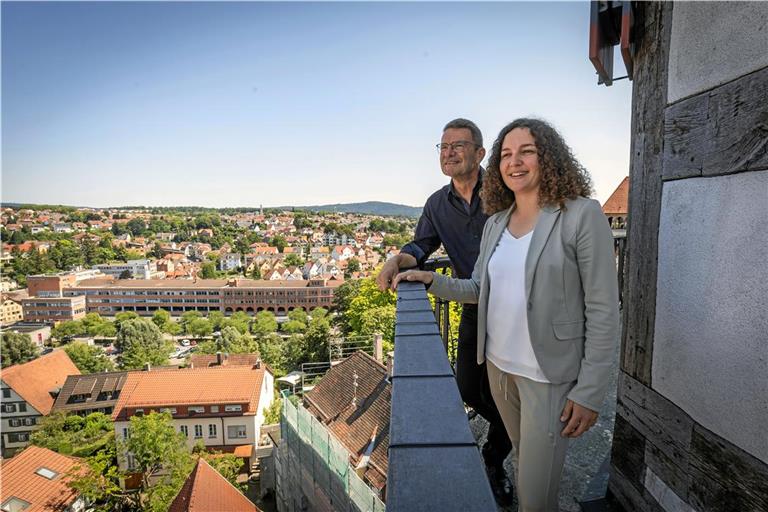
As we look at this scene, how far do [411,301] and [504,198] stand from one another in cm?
55

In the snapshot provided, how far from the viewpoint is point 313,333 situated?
115 ft

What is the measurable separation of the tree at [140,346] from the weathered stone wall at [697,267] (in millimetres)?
48576

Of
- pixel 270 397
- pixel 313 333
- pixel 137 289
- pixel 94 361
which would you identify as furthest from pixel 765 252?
pixel 137 289

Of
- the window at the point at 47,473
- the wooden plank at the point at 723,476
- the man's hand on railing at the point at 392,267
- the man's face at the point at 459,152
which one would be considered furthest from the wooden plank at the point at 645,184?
the window at the point at 47,473

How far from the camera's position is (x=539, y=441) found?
153 centimetres

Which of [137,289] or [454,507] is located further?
[137,289]

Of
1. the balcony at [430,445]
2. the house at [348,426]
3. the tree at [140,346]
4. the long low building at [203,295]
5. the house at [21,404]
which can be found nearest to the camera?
the balcony at [430,445]

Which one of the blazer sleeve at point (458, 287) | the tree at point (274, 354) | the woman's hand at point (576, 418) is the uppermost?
the blazer sleeve at point (458, 287)

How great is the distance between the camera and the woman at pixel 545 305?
1408 mm

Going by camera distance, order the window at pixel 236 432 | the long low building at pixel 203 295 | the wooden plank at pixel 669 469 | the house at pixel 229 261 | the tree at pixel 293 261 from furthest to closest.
→ 1. the house at pixel 229 261
2. the tree at pixel 293 261
3. the long low building at pixel 203 295
4. the window at pixel 236 432
5. the wooden plank at pixel 669 469

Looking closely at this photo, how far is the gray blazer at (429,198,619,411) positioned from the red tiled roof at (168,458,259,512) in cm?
1408

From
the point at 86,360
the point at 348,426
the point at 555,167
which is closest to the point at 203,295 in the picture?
the point at 86,360

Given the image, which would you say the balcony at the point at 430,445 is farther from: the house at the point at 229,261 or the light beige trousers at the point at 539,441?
the house at the point at 229,261

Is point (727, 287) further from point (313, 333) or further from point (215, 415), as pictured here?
point (313, 333)
